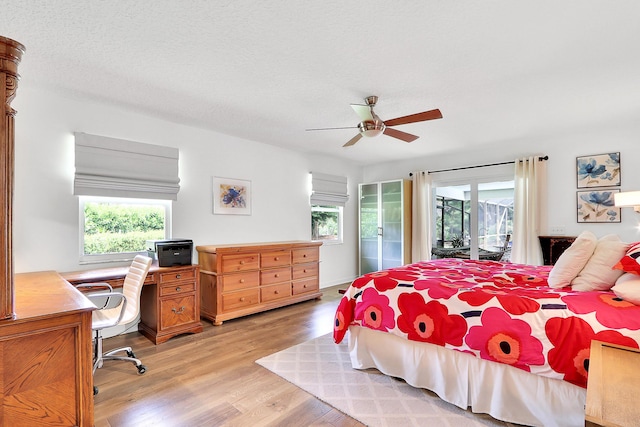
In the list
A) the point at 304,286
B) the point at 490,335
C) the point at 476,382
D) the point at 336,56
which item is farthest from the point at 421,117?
the point at 304,286

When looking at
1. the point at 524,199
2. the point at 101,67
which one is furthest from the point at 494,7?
the point at 524,199

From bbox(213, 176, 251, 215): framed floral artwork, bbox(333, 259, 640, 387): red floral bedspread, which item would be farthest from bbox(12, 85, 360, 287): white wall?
bbox(333, 259, 640, 387): red floral bedspread

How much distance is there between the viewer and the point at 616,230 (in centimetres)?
396

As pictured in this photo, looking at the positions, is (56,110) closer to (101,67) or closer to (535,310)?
(101,67)

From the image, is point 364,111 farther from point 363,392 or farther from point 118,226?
point 118,226

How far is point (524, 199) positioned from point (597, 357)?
3859mm

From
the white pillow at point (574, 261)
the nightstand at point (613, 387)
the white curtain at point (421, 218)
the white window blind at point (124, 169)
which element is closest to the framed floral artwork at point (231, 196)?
the white window blind at point (124, 169)

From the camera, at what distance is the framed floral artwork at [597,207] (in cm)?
396

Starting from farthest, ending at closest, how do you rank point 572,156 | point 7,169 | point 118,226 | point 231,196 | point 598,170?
point 231,196 < point 572,156 < point 598,170 < point 118,226 < point 7,169

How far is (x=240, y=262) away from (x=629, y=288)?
11.5 feet

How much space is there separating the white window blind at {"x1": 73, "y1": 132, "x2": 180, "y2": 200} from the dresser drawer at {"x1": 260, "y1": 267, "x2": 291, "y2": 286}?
151 centimetres

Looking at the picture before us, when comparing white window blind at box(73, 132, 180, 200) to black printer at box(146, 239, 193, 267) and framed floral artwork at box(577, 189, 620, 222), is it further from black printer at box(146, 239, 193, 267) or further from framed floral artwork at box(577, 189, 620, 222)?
framed floral artwork at box(577, 189, 620, 222)

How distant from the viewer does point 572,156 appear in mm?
4262

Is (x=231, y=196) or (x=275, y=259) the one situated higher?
(x=231, y=196)
